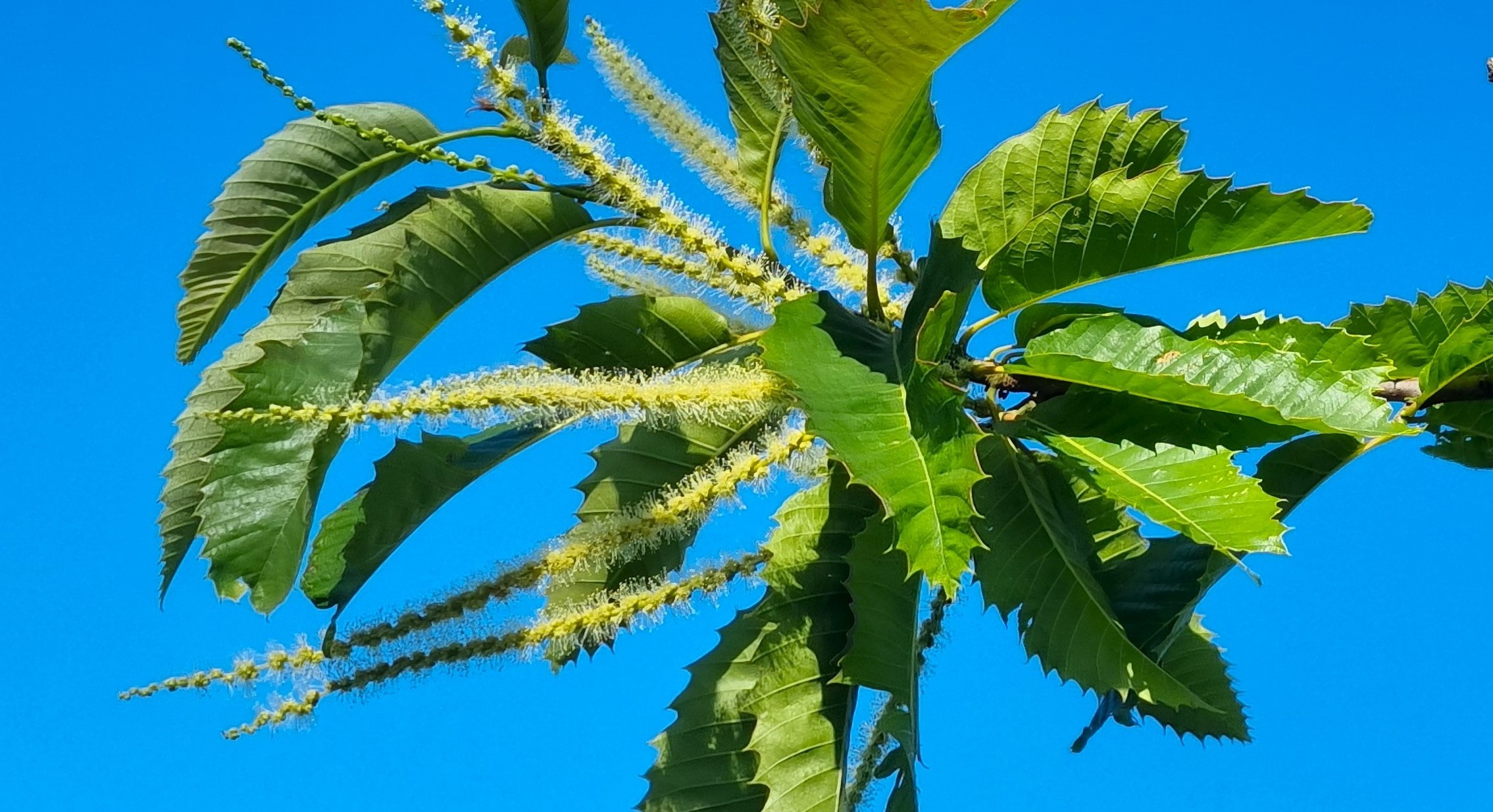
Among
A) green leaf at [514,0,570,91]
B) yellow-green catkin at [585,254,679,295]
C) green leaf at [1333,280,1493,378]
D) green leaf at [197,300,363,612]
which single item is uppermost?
green leaf at [514,0,570,91]

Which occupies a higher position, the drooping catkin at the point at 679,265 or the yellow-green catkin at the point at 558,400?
the drooping catkin at the point at 679,265

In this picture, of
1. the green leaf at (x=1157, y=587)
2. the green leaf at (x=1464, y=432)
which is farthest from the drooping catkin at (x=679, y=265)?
the green leaf at (x=1464, y=432)

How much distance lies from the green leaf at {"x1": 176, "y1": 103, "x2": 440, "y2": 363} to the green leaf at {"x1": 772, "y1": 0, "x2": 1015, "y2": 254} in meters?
0.89

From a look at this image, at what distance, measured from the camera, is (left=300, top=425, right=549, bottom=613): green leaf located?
76.6 inches

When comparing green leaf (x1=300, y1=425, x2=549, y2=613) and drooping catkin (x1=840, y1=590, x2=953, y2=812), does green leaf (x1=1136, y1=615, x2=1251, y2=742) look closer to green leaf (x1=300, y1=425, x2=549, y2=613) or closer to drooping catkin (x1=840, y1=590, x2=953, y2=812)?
drooping catkin (x1=840, y1=590, x2=953, y2=812)

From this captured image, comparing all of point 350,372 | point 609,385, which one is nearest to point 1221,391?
point 609,385

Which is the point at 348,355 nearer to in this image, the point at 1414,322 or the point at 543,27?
the point at 543,27

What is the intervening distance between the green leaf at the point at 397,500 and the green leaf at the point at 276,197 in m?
0.64

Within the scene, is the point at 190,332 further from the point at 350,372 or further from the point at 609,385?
the point at 609,385

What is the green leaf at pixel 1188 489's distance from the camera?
1516 mm

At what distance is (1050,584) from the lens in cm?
187

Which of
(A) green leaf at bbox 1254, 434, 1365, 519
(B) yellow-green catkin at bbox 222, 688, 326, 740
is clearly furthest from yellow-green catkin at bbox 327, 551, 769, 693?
(A) green leaf at bbox 1254, 434, 1365, 519

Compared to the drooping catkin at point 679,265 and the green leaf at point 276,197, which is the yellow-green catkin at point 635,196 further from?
the green leaf at point 276,197

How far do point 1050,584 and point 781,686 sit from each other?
45cm
